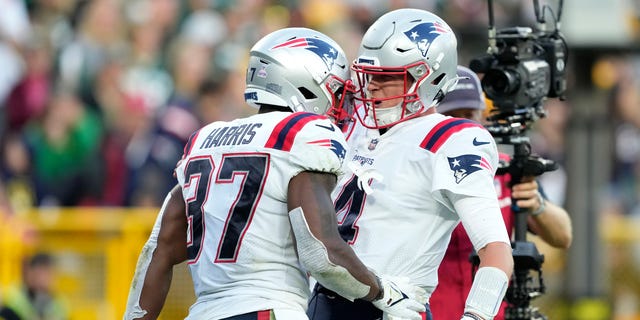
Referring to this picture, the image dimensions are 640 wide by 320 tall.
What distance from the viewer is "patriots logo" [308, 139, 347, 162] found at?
4457mm

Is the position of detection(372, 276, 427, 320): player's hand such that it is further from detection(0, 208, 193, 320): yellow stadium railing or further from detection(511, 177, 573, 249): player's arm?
detection(0, 208, 193, 320): yellow stadium railing

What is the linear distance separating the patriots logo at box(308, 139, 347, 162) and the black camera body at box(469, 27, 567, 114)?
1.40m

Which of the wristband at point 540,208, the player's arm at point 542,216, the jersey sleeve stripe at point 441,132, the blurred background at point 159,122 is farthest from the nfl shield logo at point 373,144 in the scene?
the blurred background at point 159,122

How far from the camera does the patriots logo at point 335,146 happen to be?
14.6ft

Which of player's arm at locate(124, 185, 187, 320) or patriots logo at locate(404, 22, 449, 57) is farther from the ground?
patriots logo at locate(404, 22, 449, 57)

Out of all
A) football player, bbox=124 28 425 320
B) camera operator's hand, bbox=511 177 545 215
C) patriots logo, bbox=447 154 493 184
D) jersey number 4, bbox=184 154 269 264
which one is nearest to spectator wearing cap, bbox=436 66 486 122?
camera operator's hand, bbox=511 177 545 215

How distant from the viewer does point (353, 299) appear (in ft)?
15.0

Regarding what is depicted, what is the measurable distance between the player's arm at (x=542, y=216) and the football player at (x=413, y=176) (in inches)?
34.4

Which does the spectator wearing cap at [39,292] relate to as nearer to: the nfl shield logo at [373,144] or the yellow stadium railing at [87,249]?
the yellow stadium railing at [87,249]

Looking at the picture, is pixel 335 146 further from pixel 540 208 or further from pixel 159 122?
pixel 159 122

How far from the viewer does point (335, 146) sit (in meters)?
4.51

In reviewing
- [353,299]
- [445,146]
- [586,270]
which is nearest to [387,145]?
[445,146]

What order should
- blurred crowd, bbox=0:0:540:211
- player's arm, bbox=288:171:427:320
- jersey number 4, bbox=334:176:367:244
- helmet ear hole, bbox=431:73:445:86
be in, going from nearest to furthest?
player's arm, bbox=288:171:427:320
jersey number 4, bbox=334:176:367:244
helmet ear hole, bbox=431:73:445:86
blurred crowd, bbox=0:0:540:211

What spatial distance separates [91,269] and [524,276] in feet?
16.7
